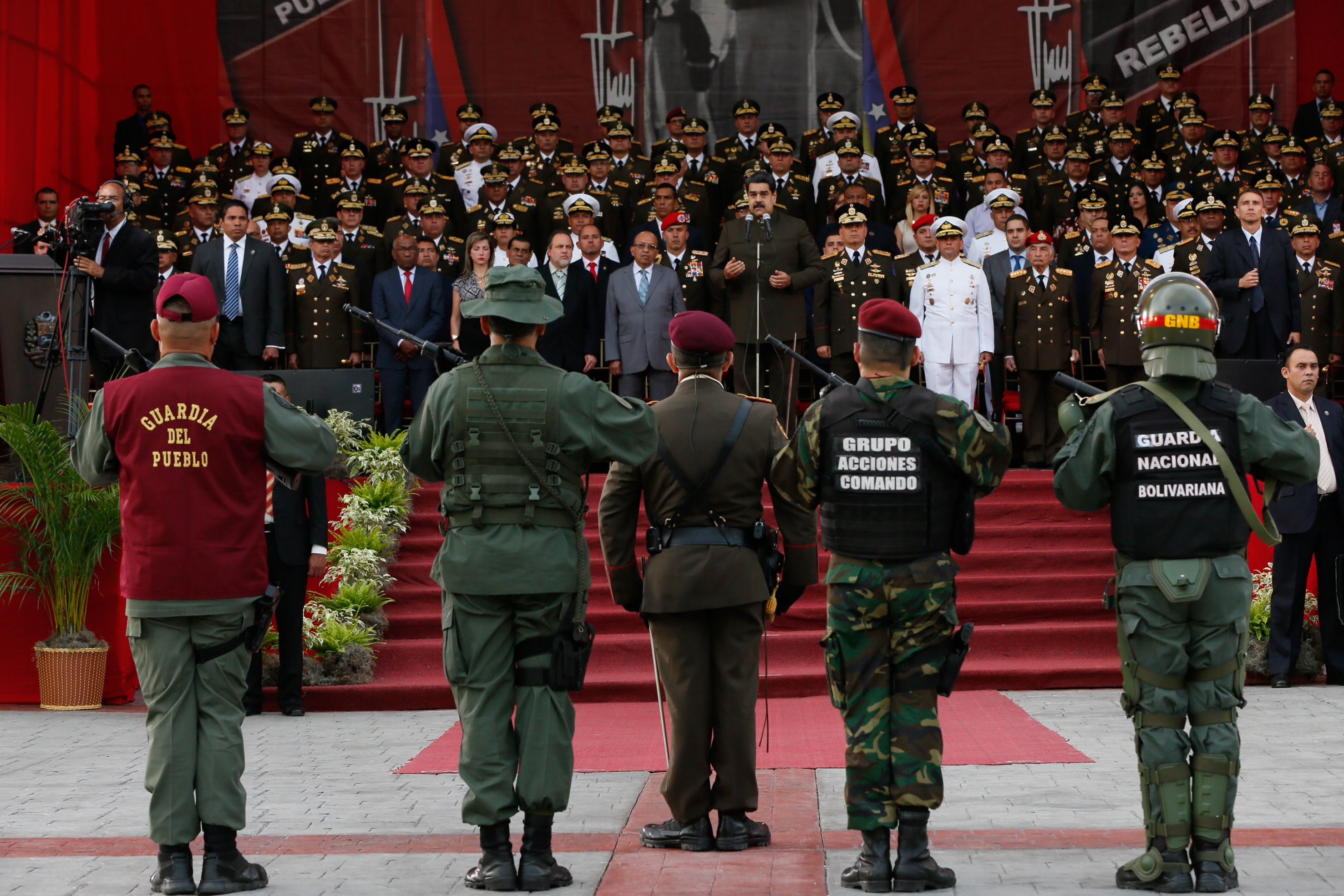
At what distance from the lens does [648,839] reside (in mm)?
5414

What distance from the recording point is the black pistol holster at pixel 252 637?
4.96 m

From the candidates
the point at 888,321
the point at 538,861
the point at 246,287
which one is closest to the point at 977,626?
the point at 888,321

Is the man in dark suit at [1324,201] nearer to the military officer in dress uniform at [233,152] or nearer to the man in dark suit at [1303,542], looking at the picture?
the man in dark suit at [1303,542]

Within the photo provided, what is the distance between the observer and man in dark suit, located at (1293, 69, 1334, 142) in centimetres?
1902

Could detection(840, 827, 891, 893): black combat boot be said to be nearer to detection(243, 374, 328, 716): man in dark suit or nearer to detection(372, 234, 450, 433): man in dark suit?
detection(243, 374, 328, 716): man in dark suit

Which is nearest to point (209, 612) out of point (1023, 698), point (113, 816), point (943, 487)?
point (113, 816)

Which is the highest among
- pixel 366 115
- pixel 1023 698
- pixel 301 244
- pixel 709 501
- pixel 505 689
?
pixel 366 115

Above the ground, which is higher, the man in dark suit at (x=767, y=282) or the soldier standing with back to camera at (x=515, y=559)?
the man in dark suit at (x=767, y=282)

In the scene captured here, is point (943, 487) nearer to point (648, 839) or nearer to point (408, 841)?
point (648, 839)

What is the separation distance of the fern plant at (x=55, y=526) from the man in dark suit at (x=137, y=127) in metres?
10.7

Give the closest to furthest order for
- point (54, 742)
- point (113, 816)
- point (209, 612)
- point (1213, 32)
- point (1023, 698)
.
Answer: point (209, 612) < point (113, 816) < point (54, 742) < point (1023, 698) < point (1213, 32)

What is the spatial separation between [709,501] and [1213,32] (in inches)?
715

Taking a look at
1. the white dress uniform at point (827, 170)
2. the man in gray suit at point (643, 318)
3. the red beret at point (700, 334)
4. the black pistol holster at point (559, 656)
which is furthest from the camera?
the white dress uniform at point (827, 170)

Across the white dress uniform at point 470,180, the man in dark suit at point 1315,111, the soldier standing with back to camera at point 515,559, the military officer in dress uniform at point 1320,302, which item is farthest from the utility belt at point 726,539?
the man in dark suit at point 1315,111
